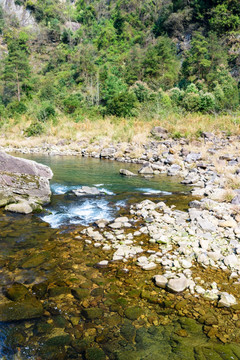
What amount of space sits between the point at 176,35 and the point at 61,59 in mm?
20305

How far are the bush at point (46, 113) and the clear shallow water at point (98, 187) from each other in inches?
380

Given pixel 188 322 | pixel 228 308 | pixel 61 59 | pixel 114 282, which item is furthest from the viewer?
pixel 61 59

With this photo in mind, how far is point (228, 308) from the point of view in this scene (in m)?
2.46

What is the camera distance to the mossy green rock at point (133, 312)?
2.34m

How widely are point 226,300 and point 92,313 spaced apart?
50.8 inches

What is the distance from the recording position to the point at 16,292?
8.54 ft

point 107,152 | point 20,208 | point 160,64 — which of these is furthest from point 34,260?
point 160,64

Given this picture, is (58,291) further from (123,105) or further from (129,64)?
(129,64)

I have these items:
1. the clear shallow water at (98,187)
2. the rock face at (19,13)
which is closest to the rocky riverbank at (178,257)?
the clear shallow water at (98,187)

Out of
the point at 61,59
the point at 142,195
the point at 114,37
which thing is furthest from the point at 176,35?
the point at 142,195

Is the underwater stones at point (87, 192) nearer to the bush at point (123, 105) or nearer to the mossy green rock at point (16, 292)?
the mossy green rock at point (16, 292)

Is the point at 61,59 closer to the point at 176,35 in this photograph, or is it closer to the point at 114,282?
the point at 176,35

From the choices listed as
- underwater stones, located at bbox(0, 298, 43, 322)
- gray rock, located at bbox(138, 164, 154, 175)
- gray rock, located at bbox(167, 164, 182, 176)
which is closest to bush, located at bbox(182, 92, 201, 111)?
gray rock, located at bbox(167, 164, 182, 176)

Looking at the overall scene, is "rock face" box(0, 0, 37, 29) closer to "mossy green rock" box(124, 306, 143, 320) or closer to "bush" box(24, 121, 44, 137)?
"bush" box(24, 121, 44, 137)
